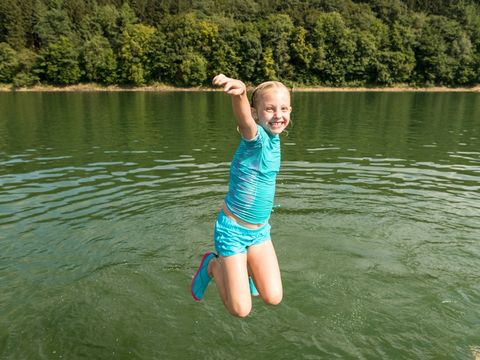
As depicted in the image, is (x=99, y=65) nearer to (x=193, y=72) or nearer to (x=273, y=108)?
(x=193, y=72)

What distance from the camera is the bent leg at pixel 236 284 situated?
5.01 metres

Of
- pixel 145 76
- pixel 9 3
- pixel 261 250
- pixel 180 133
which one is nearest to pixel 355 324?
pixel 261 250

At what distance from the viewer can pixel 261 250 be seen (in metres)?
5.25

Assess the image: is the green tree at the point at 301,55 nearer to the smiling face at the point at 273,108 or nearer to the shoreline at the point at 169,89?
the shoreline at the point at 169,89

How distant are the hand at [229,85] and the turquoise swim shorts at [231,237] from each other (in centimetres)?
171

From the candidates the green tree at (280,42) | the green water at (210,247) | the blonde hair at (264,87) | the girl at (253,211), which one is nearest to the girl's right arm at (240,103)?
the girl at (253,211)

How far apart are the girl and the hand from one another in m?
0.66

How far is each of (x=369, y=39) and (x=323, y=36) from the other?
10208mm

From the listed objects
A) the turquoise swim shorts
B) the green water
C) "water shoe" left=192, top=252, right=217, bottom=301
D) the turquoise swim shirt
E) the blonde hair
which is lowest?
the green water

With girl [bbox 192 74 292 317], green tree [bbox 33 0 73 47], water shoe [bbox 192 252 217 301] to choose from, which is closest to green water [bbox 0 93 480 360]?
water shoe [bbox 192 252 217 301]

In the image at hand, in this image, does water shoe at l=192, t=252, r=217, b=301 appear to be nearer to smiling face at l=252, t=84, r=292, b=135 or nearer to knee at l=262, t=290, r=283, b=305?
knee at l=262, t=290, r=283, b=305

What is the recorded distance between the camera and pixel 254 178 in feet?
16.3

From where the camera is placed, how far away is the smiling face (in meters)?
4.88

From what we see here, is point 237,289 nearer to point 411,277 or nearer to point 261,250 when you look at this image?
point 261,250
